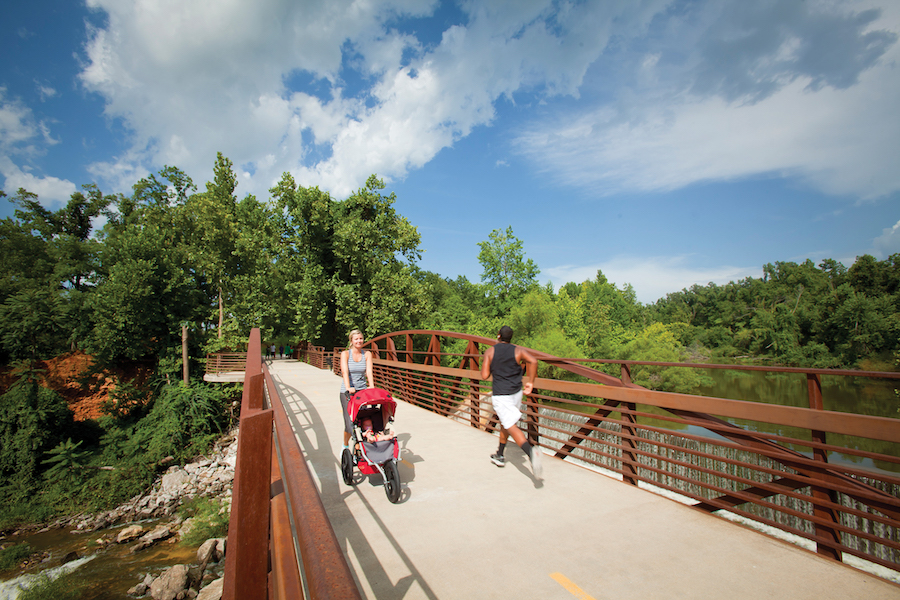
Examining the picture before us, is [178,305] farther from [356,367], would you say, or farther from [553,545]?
[553,545]

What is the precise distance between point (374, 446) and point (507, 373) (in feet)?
5.47

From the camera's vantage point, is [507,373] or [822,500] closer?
[822,500]

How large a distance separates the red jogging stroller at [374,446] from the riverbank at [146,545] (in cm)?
632

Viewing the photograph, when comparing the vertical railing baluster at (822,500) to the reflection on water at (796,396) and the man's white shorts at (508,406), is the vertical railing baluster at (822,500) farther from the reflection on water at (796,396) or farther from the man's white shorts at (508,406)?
the reflection on water at (796,396)

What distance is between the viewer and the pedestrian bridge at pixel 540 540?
2697 millimetres

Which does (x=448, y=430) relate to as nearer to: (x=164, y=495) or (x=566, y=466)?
(x=566, y=466)

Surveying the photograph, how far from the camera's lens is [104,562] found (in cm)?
1315

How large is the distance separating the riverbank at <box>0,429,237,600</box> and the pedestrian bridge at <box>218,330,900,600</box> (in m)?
6.96

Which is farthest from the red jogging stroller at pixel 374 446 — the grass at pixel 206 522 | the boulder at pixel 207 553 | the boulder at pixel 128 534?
the boulder at pixel 128 534

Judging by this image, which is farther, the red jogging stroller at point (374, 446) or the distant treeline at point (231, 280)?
the distant treeline at point (231, 280)

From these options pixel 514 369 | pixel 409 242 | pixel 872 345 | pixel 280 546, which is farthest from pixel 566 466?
pixel 872 345

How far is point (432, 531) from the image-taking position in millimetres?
3672

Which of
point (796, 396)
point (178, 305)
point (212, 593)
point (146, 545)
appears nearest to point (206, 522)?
point (146, 545)

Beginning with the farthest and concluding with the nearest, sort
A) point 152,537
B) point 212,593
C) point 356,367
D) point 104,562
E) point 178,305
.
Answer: point 178,305, point 152,537, point 104,562, point 212,593, point 356,367
